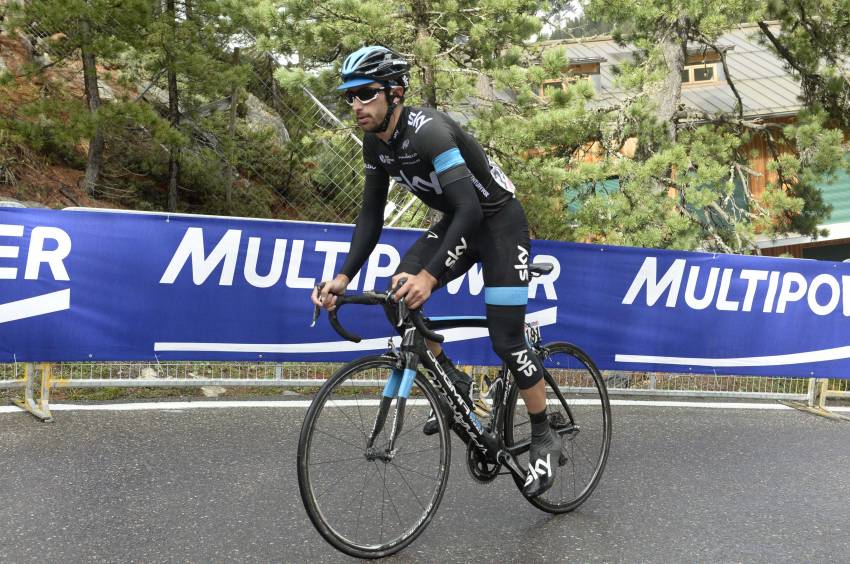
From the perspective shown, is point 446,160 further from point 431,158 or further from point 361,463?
point 361,463

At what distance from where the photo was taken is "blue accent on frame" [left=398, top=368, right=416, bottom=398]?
12.4 ft

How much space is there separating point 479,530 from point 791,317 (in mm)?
5266

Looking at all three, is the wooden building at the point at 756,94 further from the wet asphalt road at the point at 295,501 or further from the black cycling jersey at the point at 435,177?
the black cycling jersey at the point at 435,177

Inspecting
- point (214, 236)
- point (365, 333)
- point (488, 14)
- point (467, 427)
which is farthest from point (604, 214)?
point (467, 427)

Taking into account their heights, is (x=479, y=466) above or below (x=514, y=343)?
below

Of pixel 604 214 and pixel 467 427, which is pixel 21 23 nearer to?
pixel 604 214

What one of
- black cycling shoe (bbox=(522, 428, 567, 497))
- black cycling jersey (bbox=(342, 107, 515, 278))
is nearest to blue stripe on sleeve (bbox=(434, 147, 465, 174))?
black cycling jersey (bbox=(342, 107, 515, 278))

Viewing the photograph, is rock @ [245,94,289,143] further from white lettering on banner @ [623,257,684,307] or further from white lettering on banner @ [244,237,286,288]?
white lettering on banner @ [623,257,684,307]

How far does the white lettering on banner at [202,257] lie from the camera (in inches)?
262

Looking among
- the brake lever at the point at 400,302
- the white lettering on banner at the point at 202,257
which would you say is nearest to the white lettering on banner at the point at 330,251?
the white lettering on banner at the point at 202,257

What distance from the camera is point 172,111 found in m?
14.7

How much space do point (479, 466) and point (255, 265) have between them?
337cm

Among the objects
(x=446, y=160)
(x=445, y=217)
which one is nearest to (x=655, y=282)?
(x=445, y=217)

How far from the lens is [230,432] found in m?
5.95
